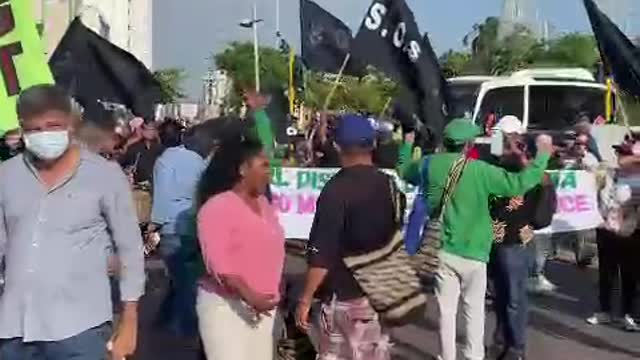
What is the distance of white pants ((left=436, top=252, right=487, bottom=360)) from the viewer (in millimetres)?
8523

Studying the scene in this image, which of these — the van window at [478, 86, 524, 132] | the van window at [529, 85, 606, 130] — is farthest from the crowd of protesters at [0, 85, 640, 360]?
the van window at [529, 85, 606, 130]

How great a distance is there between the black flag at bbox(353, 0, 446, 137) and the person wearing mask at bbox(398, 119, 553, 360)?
2.38 metres

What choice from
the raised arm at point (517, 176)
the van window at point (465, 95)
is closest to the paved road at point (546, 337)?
the raised arm at point (517, 176)

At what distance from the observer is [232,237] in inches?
237

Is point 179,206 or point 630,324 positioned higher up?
point 179,206

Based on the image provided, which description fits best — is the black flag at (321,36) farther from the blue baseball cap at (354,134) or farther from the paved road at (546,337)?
the blue baseball cap at (354,134)

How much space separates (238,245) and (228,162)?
1.56ft

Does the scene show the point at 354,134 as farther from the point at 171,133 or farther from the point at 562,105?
the point at 562,105

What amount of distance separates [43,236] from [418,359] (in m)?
5.40

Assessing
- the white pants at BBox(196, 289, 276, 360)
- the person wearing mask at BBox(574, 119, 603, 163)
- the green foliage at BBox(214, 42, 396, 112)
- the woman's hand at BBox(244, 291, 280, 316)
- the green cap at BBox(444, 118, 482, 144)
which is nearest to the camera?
the woman's hand at BBox(244, 291, 280, 316)

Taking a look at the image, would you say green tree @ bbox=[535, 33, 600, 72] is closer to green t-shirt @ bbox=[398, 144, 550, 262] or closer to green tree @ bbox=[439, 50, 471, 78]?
green tree @ bbox=[439, 50, 471, 78]

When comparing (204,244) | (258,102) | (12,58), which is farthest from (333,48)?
(204,244)

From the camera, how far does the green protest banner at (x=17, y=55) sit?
7.76 metres

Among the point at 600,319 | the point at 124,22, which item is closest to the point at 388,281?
the point at 600,319
